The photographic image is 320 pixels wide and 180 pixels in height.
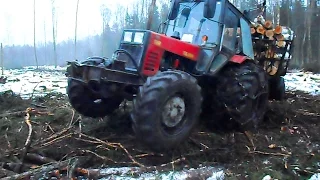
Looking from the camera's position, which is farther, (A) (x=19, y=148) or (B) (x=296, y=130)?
(B) (x=296, y=130)

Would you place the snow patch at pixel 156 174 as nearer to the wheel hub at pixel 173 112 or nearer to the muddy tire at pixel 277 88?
the wheel hub at pixel 173 112

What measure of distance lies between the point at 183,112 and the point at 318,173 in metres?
Answer: 1.97

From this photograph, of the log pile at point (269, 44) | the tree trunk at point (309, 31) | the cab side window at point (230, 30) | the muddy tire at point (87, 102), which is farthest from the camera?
the tree trunk at point (309, 31)

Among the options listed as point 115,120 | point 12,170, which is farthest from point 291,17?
point 12,170

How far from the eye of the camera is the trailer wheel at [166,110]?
4.98 meters

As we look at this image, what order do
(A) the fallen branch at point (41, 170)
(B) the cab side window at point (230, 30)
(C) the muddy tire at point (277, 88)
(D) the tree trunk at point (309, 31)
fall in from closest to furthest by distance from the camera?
(A) the fallen branch at point (41, 170), (B) the cab side window at point (230, 30), (C) the muddy tire at point (277, 88), (D) the tree trunk at point (309, 31)

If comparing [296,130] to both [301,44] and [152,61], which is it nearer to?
[152,61]

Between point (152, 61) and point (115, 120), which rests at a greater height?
point (152, 61)

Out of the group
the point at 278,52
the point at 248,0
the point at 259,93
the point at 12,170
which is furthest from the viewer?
the point at 248,0

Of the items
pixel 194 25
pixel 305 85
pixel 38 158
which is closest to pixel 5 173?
pixel 38 158

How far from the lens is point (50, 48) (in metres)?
82.2

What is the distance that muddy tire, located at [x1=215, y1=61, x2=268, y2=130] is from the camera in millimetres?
6395

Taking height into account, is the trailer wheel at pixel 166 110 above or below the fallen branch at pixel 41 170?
above

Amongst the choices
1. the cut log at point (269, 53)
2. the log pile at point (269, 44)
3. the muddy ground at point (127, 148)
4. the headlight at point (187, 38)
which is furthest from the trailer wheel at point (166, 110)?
the cut log at point (269, 53)
